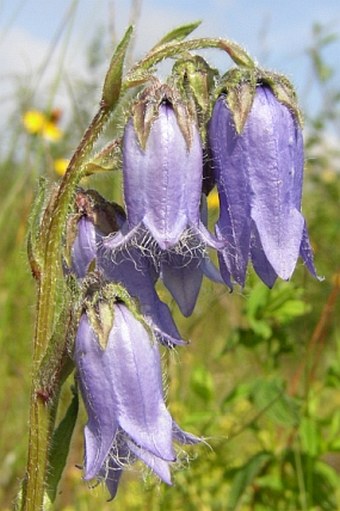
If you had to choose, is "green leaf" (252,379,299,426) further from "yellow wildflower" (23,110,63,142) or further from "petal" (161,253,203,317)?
"yellow wildflower" (23,110,63,142)

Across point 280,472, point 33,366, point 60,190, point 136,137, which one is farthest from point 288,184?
point 280,472

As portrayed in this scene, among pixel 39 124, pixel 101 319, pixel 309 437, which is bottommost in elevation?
pixel 309 437

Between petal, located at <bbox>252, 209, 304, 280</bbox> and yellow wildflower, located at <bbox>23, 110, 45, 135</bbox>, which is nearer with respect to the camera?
petal, located at <bbox>252, 209, 304, 280</bbox>

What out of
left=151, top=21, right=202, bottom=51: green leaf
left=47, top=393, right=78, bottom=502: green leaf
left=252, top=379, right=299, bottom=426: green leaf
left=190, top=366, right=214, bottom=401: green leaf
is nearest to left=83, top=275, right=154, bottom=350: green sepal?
left=47, top=393, right=78, bottom=502: green leaf

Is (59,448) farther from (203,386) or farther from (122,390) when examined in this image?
(203,386)

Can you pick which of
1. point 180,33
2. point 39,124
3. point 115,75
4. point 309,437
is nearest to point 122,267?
point 115,75

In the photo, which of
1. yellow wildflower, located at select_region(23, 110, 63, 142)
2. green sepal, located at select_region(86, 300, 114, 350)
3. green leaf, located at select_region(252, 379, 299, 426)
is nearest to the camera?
green sepal, located at select_region(86, 300, 114, 350)
